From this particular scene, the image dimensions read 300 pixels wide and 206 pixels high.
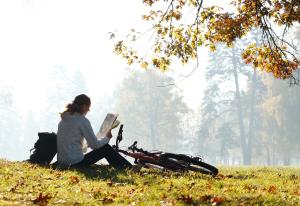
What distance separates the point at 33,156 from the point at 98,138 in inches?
102

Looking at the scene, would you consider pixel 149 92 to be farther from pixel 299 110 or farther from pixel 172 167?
pixel 172 167

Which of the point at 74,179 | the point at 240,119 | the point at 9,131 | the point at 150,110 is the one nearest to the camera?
the point at 74,179

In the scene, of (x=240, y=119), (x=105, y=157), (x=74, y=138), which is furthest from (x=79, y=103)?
(x=240, y=119)

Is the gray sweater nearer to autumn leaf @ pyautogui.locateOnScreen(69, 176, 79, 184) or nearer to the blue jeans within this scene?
the blue jeans

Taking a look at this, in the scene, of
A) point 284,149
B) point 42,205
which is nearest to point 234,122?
point 284,149

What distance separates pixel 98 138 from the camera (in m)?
11.8

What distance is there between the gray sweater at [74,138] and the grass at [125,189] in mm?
401

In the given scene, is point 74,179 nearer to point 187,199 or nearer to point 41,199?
point 41,199

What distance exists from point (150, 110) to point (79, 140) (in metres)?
64.3

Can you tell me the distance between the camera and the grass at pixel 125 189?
806 centimetres

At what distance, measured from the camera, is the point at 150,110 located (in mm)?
75750

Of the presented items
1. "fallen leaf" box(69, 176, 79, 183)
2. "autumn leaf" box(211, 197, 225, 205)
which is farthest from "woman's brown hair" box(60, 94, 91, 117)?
"autumn leaf" box(211, 197, 225, 205)

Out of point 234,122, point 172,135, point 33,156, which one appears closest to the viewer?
point 33,156

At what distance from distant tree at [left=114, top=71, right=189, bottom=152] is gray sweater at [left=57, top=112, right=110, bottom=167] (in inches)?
2413
